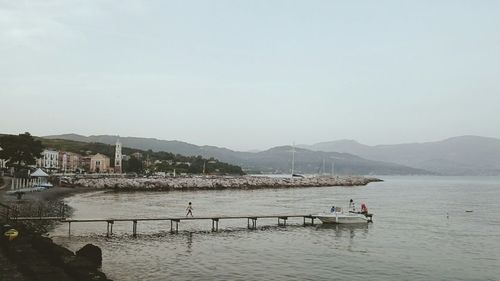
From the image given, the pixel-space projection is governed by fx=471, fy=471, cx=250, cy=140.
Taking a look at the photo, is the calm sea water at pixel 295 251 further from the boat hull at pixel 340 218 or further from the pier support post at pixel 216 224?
the boat hull at pixel 340 218

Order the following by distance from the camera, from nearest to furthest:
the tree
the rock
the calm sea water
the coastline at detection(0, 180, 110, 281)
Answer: the coastline at detection(0, 180, 110, 281) → the rock → the calm sea water → the tree

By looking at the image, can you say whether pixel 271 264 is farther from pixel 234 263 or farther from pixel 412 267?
pixel 412 267

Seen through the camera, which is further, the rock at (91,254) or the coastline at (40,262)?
the rock at (91,254)

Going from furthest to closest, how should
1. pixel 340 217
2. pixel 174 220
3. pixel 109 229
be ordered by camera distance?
pixel 340 217
pixel 174 220
pixel 109 229

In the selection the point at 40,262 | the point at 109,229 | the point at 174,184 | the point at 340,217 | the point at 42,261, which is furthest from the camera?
the point at 174,184

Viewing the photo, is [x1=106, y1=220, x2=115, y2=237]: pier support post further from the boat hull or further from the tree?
the tree

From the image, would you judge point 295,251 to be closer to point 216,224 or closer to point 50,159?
point 216,224

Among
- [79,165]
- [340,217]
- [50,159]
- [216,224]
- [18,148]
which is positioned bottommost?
[216,224]

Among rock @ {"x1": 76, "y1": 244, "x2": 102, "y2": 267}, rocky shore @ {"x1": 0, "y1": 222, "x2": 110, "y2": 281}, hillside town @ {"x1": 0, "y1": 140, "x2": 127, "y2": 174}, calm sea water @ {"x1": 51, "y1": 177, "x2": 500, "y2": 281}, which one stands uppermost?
hillside town @ {"x1": 0, "y1": 140, "x2": 127, "y2": 174}

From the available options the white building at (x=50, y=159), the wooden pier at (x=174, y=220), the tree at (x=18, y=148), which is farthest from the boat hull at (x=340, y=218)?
the white building at (x=50, y=159)

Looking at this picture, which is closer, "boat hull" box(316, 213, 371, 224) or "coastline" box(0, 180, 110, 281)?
"coastline" box(0, 180, 110, 281)

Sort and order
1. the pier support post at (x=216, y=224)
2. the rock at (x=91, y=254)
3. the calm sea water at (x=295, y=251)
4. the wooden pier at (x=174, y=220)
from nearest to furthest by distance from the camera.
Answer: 1. the rock at (x=91, y=254)
2. the calm sea water at (x=295, y=251)
3. the wooden pier at (x=174, y=220)
4. the pier support post at (x=216, y=224)

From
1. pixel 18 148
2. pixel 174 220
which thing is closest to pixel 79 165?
pixel 18 148

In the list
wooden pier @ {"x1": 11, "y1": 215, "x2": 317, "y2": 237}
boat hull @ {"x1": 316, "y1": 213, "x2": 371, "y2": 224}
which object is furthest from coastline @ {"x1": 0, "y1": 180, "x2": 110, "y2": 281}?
boat hull @ {"x1": 316, "y1": 213, "x2": 371, "y2": 224}
